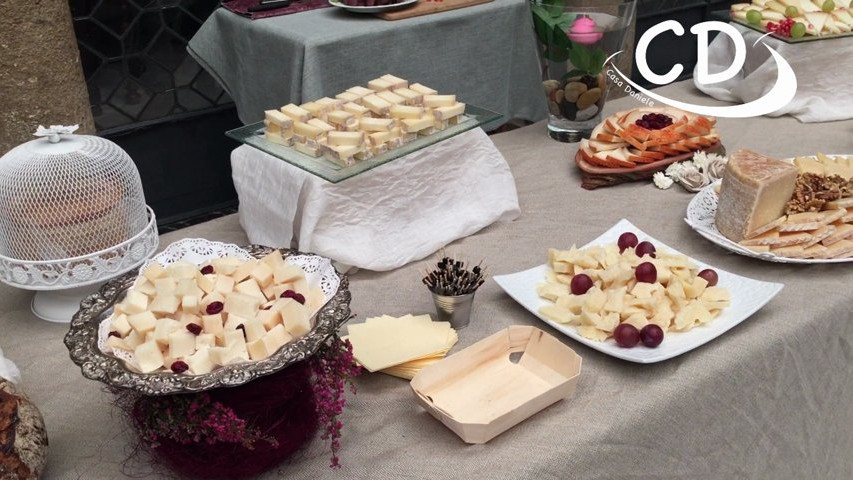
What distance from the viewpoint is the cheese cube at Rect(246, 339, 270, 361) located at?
80 centimetres

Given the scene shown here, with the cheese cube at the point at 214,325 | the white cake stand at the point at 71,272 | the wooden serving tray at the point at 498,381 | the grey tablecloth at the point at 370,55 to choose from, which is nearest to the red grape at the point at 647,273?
the wooden serving tray at the point at 498,381

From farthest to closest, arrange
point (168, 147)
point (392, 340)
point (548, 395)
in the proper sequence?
point (168, 147)
point (392, 340)
point (548, 395)

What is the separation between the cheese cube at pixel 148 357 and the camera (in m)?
0.78

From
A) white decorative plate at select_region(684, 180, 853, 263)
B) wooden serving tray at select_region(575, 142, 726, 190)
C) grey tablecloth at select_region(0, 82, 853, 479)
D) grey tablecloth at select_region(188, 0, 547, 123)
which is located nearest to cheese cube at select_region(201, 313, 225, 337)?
grey tablecloth at select_region(0, 82, 853, 479)

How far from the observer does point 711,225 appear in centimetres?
134

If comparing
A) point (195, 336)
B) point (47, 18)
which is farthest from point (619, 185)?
point (47, 18)

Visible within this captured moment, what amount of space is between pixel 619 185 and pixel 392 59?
724 mm

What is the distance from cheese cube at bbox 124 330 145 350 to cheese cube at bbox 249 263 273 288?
14cm

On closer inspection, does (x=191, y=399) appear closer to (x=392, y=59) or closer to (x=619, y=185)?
(x=619, y=185)

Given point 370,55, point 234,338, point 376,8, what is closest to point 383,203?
point 234,338

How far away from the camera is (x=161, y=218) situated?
283 cm

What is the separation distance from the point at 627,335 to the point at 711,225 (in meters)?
0.42

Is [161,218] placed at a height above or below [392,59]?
below

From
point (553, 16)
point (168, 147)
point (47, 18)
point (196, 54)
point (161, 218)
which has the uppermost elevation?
point (553, 16)
